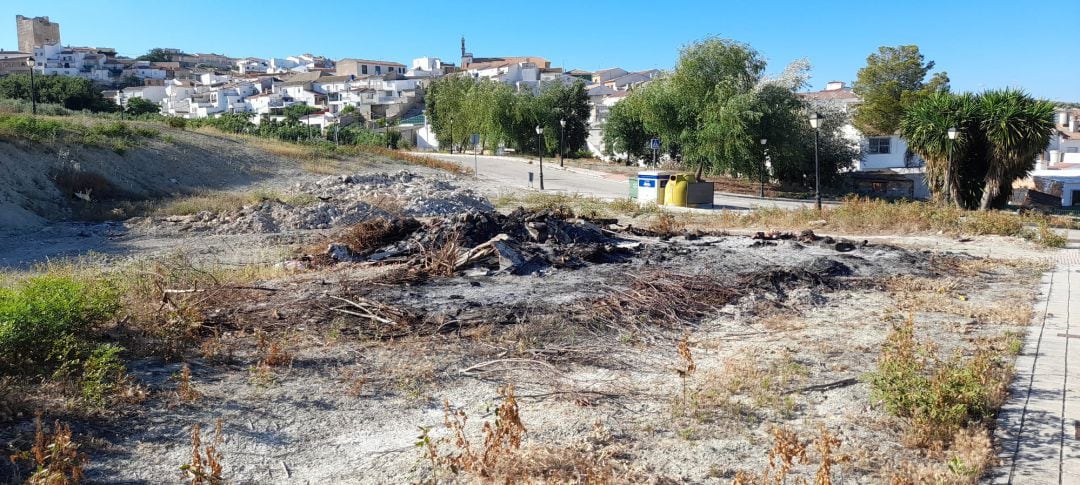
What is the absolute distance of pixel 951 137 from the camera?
2072cm

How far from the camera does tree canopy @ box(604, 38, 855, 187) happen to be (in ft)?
106

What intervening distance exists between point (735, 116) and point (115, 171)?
2328 centimetres

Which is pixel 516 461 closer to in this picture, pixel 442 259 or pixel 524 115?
pixel 442 259

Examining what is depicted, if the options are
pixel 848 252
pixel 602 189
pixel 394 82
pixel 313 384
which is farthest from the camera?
pixel 394 82

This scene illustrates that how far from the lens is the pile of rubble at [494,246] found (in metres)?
11.2

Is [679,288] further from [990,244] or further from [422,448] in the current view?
[990,244]

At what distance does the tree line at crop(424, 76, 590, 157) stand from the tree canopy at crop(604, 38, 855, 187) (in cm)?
1249

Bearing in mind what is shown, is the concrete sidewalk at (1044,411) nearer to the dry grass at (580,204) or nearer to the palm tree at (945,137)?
the dry grass at (580,204)

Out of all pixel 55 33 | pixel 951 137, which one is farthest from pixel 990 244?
pixel 55 33

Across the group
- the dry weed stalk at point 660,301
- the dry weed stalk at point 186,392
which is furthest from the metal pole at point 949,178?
the dry weed stalk at point 186,392

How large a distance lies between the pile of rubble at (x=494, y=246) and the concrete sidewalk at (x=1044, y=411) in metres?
5.88

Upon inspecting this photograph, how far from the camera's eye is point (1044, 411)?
5434 mm

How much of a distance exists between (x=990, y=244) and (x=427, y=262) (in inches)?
423

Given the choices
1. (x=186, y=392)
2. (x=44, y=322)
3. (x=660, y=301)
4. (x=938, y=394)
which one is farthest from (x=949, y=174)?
(x=44, y=322)
